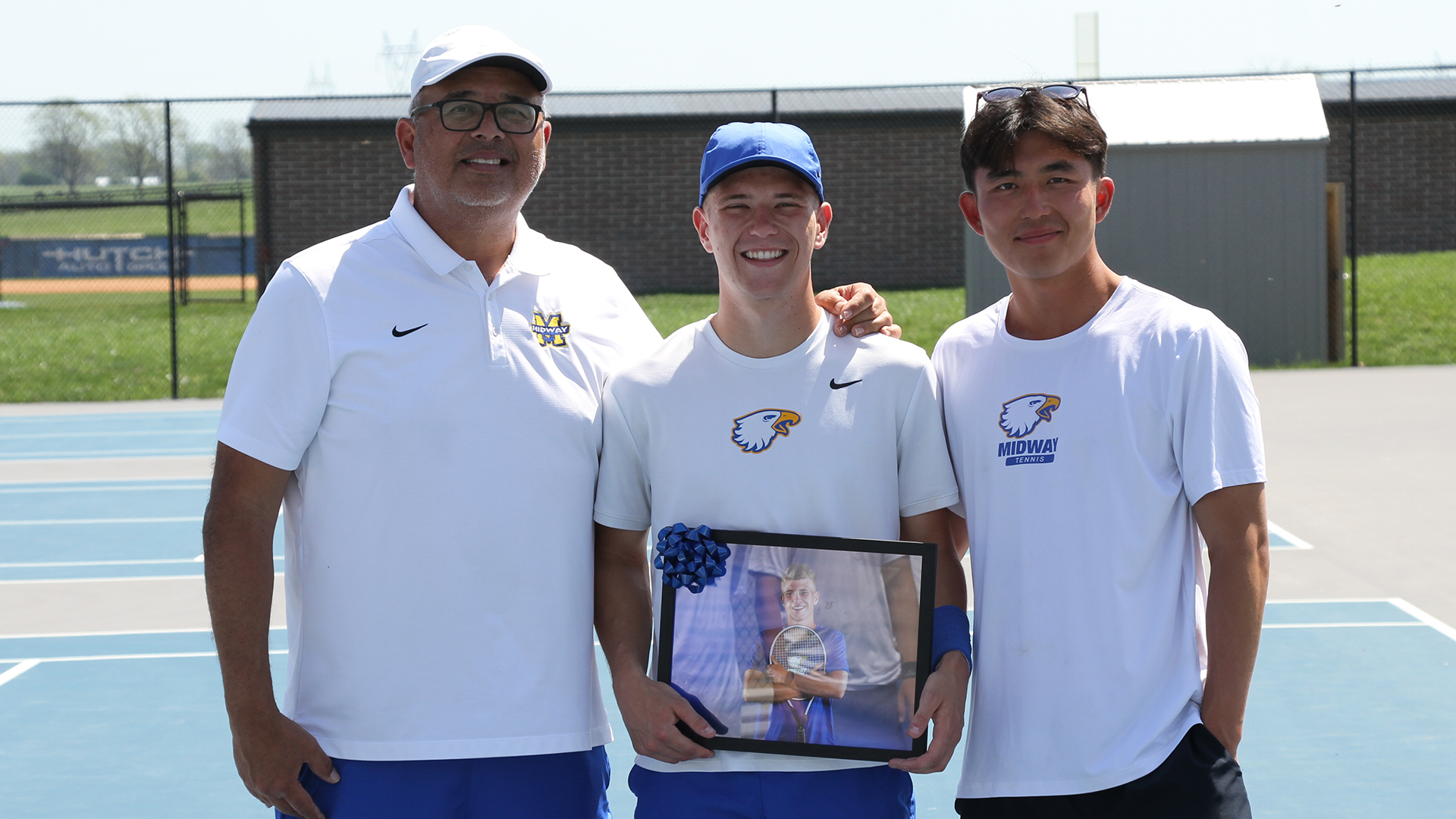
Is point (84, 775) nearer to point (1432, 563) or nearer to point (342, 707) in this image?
point (342, 707)

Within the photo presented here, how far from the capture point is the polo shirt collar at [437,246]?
2.83 metres

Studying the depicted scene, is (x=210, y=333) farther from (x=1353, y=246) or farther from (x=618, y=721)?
(x=618, y=721)

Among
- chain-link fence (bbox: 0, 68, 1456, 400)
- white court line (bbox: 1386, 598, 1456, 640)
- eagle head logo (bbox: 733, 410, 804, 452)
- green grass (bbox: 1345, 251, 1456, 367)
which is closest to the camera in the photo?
eagle head logo (bbox: 733, 410, 804, 452)

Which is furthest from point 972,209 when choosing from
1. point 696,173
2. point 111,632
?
point 696,173

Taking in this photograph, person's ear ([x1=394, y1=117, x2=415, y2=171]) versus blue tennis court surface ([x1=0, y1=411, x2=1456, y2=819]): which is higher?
person's ear ([x1=394, y1=117, x2=415, y2=171])

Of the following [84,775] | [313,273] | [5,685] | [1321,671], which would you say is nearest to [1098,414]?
[313,273]

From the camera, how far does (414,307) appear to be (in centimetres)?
278

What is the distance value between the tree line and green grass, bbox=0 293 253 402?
3.39m

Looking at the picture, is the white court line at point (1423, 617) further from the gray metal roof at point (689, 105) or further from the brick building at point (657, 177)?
the gray metal roof at point (689, 105)

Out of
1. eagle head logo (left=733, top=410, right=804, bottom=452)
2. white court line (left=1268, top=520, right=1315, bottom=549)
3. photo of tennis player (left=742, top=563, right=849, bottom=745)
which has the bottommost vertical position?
white court line (left=1268, top=520, right=1315, bottom=549)

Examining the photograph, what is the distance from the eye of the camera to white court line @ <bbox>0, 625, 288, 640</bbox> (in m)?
6.38

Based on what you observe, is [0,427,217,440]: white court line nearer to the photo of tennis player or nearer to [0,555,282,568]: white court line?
[0,555,282,568]: white court line

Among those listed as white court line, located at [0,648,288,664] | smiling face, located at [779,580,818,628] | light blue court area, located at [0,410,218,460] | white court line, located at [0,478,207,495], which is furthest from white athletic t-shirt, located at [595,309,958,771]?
light blue court area, located at [0,410,218,460]

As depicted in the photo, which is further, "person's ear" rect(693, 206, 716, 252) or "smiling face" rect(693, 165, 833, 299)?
"person's ear" rect(693, 206, 716, 252)
